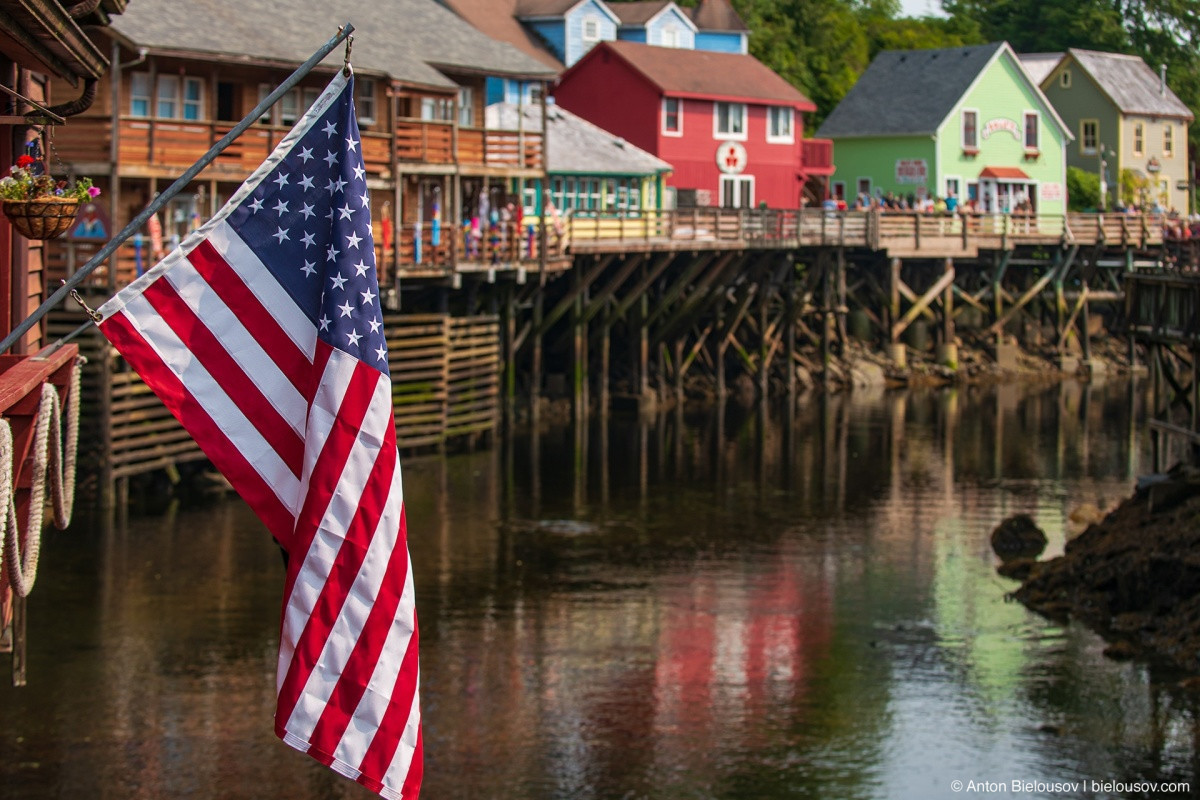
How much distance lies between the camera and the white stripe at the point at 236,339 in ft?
26.9

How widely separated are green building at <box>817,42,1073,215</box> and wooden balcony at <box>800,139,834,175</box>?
330 centimetres

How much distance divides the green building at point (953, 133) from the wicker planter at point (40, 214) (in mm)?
52183

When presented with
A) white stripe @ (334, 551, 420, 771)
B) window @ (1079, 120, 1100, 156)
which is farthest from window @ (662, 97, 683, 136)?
white stripe @ (334, 551, 420, 771)

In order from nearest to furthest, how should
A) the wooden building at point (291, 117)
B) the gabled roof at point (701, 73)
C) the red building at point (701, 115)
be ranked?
the wooden building at point (291, 117)
the red building at point (701, 115)
the gabled roof at point (701, 73)

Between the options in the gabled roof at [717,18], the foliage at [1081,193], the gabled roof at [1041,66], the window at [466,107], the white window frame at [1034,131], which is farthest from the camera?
the gabled roof at [1041,66]

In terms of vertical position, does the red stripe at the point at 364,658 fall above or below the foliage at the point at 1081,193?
below

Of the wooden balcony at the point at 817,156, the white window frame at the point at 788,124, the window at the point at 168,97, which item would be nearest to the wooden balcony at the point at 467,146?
the window at the point at 168,97

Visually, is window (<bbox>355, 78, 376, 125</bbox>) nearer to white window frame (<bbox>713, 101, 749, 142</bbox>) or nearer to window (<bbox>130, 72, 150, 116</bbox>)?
window (<bbox>130, 72, 150, 116</bbox>)

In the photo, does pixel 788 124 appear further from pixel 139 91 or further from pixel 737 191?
pixel 139 91

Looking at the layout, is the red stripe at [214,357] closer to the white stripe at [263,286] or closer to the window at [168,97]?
the white stripe at [263,286]

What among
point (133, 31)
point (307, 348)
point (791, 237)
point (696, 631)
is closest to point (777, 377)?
point (791, 237)

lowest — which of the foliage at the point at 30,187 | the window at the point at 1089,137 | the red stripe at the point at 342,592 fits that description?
the red stripe at the point at 342,592

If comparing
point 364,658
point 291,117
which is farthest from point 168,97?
point 364,658

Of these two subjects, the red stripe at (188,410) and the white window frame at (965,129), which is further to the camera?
the white window frame at (965,129)
